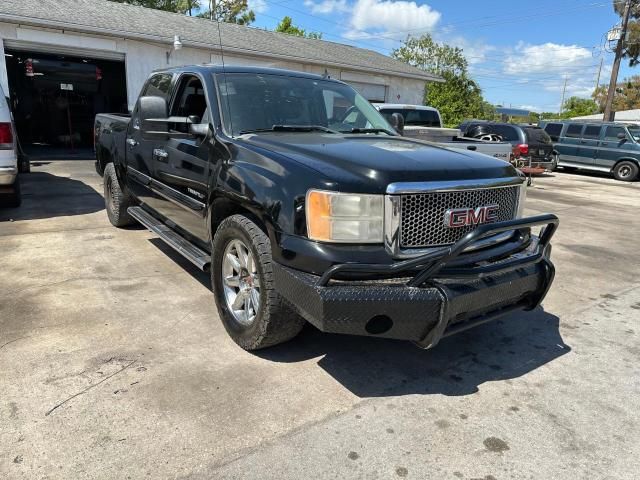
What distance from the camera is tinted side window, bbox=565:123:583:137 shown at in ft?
58.7

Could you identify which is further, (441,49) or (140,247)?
(441,49)

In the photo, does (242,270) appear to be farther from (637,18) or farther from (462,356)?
A: (637,18)

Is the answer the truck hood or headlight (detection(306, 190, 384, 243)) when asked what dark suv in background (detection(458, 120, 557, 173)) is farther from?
headlight (detection(306, 190, 384, 243))

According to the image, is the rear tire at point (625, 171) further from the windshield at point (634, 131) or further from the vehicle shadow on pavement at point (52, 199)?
the vehicle shadow on pavement at point (52, 199)

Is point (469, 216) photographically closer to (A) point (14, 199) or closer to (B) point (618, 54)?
(A) point (14, 199)

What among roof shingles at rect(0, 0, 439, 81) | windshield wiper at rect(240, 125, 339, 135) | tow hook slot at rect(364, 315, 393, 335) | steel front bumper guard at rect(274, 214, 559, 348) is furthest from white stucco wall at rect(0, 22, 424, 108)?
tow hook slot at rect(364, 315, 393, 335)

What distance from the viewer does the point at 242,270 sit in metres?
3.33

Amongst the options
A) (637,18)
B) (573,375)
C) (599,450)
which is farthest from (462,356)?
(637,18)

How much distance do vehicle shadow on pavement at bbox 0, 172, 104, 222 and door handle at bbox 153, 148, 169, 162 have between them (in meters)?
3.40

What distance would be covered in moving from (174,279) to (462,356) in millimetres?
2702

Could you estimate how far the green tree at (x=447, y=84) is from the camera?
32.6m

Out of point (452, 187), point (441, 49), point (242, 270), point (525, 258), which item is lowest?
point (242, 270)

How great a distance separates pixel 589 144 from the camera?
57.6ft

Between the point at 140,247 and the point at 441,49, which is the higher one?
the point at 441,49
